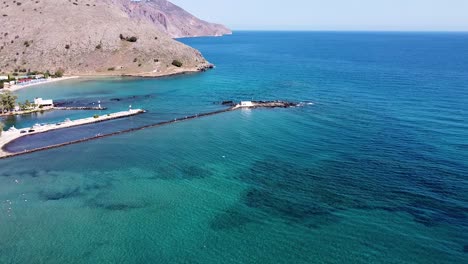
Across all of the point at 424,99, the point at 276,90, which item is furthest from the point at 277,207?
the point at 276,90

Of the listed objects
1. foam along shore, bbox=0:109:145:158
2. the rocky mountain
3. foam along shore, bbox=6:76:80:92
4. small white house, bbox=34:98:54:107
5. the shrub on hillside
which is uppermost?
the rocky mountain

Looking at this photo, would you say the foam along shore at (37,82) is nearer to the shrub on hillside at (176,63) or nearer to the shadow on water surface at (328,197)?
the shrub on hillside at (176,63)

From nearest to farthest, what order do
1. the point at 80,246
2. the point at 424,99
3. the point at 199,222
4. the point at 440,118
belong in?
the point at 80,246, the point at 199,222, the point at 440,118, the point at 424,99

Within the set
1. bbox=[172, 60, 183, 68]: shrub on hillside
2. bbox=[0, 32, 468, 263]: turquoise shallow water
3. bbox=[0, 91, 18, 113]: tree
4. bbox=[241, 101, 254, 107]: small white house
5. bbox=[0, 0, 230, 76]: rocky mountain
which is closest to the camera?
bbox=[0, 32, 468, 263]: turquoise shallow water

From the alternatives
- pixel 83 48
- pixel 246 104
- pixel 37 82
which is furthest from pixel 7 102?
pixel 83 48

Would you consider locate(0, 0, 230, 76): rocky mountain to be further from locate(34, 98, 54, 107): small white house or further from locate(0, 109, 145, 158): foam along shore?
locate(0, 109, 145, 158): foam along shore

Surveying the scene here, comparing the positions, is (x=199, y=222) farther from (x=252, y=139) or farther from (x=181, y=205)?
(x=252, y=139)

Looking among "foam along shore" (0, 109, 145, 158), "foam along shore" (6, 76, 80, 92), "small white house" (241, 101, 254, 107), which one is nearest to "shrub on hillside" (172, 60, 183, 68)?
"foam along shore" (6, 76, 80, 92)

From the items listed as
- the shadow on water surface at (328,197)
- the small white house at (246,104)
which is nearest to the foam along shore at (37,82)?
A: the small white house at (246,104)
